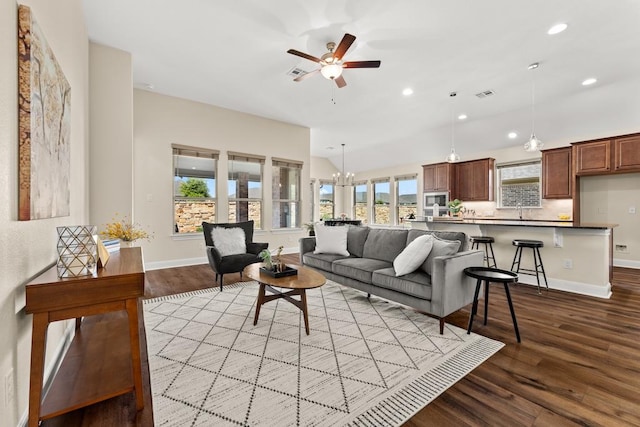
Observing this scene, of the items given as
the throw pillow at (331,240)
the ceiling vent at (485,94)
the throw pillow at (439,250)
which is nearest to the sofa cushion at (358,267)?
the throw pillow at (331,240)

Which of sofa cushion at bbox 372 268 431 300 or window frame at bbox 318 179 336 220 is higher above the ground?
window frame at bbox 318 179 336 220

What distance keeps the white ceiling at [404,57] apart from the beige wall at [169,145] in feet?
0.96

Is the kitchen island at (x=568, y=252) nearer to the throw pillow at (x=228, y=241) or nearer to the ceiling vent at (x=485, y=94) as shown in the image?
the ceiling vent at (x=485, y=94)

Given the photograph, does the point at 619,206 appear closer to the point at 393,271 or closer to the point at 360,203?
the point at 393,271

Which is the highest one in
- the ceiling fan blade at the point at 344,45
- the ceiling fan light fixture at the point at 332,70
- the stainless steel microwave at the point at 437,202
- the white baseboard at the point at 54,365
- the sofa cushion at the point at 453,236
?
the ceiling fan blade at the point at 344,45

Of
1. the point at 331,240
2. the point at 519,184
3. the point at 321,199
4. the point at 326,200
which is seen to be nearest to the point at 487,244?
the point at 331,240

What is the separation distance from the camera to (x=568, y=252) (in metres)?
3.95

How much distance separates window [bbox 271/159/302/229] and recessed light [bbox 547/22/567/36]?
5112 millimetres

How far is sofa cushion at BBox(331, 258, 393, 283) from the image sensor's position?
3.27 metres

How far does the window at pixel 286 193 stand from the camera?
270 inches

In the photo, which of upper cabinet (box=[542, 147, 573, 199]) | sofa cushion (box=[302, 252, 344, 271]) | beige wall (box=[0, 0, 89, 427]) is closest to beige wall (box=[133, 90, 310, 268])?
sofa cushion (box=[302, 252, 344, 271])

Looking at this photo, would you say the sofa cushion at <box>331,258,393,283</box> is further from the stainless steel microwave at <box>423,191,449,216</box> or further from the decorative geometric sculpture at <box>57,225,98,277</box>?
the stainless steel microwave at <box>423,191,449,216</box>

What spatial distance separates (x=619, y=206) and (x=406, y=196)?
483 cm

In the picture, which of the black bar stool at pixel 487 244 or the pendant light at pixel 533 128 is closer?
the pendant light at pixel 533 128
